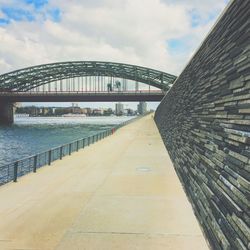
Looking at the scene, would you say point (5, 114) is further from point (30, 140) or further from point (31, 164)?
point (31, 164)

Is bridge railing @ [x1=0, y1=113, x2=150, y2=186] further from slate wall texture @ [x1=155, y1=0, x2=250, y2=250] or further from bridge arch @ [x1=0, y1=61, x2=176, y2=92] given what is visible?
bridge arch @ [x1=0, y1=61, x2=176, y2=92]

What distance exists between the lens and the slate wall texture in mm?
5551

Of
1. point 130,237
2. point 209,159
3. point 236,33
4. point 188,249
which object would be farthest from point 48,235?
point 236,33

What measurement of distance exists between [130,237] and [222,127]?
11.0 ft

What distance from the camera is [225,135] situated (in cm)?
684

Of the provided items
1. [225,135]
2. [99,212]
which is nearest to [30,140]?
[99,212]

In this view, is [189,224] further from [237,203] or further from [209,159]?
[237,203]

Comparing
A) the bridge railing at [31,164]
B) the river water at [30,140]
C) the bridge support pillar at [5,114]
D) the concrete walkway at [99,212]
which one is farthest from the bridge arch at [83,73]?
the concrete walkway at [99,212]

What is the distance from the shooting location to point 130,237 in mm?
8508

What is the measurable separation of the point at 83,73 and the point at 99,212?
14166 centimetres

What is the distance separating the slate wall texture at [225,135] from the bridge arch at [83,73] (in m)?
138

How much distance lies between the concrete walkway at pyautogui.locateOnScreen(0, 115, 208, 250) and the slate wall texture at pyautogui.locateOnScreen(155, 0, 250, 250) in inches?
38.3

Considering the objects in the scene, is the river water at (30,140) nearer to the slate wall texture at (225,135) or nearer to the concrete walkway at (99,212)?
the concrete walkway at (99,212)

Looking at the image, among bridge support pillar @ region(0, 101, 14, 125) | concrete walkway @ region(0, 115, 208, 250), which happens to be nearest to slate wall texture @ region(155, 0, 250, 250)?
concrete walkway @ region(0, 115, 208, 250)
